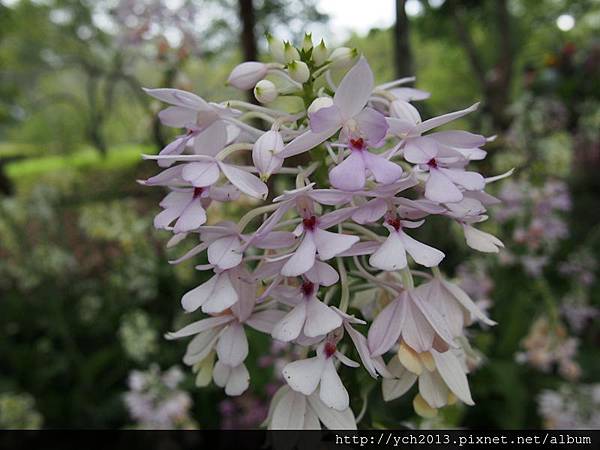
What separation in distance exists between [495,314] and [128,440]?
259 cm

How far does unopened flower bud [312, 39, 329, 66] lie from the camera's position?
1.03m

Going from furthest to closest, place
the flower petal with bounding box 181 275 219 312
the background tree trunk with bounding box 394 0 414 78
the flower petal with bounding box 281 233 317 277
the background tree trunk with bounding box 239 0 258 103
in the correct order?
the background tree trunk with bounding box 239 0 258 103 → the background tree trunk with bounding box 394 0 414 78 → the flower petal with bounding box 181 275 219 312 → the flower petal with bounding box 281 233 317 277

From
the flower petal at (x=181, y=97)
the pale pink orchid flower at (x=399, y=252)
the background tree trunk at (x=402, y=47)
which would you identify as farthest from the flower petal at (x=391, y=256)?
the background tree trunk at (x=402, y=47)

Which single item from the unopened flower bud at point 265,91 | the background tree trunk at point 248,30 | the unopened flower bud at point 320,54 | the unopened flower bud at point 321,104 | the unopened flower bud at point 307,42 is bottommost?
the unopened flower bud at point 321,104

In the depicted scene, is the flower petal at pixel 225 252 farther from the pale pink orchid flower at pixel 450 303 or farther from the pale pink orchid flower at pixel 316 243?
the pale pink orchid flower at pixel 450 303

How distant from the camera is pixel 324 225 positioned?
898mm

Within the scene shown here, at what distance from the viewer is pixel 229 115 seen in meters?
1.04

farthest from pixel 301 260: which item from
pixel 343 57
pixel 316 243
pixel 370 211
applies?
pixel 343 57

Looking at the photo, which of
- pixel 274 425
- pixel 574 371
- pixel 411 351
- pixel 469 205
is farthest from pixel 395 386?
pixel 574 371

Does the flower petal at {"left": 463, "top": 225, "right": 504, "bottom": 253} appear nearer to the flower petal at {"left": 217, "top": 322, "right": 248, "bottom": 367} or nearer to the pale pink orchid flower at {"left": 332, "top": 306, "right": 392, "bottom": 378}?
the pale pink orchid flower at {"left": 332, "top": 306, "right": 392, "bottom": 378}

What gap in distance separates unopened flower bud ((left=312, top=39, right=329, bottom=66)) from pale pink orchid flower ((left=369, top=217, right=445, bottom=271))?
0.38 m

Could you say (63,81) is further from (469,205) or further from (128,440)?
(469,205)

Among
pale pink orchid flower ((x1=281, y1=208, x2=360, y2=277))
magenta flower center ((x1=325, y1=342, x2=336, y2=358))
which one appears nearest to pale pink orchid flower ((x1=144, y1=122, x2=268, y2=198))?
pale pink orchid flower ((x1=281, y1=208, x2=360, y2=277))

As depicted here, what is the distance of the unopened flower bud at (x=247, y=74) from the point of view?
106cm
